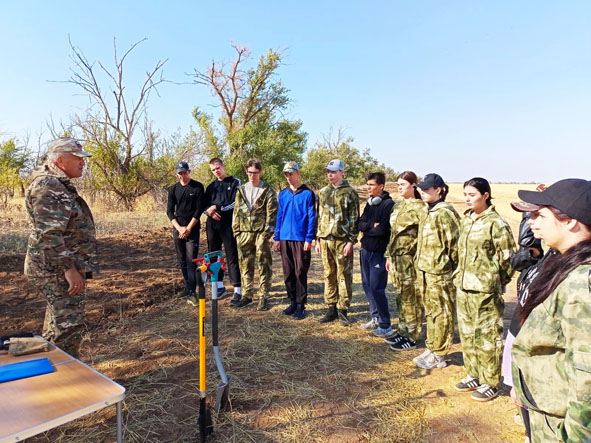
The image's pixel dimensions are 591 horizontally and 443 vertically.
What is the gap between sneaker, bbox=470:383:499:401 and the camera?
2.91 metres

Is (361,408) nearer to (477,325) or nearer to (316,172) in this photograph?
(477,325)

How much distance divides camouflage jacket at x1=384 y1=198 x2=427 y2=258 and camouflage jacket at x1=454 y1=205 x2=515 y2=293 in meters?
0.83

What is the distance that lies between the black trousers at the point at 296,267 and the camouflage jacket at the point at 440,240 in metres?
1.62

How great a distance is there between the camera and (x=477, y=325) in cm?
286

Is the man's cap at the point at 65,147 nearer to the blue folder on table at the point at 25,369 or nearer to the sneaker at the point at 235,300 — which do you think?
the blue folder on table at the point at 25,369

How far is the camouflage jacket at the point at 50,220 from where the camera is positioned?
2.56m

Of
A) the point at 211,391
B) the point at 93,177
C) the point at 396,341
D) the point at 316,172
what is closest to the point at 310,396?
the point at 211,391

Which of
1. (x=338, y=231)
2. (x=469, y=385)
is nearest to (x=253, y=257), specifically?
(x=338, y=231)

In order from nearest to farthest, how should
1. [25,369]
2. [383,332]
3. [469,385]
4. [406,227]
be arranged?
[25,369]
[469,385]
[406,227]
[383,332]

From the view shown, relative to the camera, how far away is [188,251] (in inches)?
200

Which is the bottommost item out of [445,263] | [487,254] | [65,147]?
[445,263]

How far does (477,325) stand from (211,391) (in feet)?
7.59

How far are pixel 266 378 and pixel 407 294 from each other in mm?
1709

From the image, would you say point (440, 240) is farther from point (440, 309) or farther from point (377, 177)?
point (377, 177)
